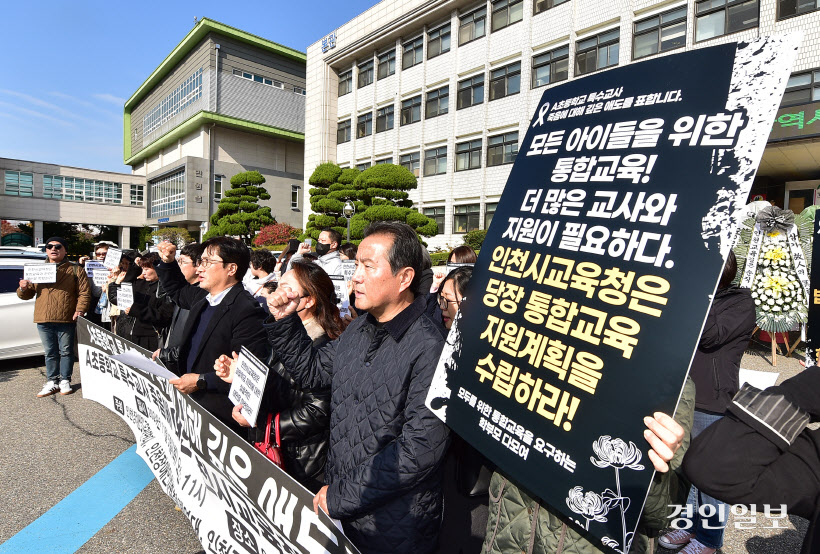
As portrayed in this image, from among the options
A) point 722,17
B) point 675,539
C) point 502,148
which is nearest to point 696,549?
point 675,539

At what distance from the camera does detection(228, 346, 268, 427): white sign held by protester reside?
199cm

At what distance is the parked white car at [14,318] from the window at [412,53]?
23.9 metres

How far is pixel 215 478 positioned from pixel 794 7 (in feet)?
63.8

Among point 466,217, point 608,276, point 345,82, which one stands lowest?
point 608,276

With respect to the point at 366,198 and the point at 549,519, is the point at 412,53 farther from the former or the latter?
the point at 549,519

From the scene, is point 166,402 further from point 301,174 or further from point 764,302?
point 301,174

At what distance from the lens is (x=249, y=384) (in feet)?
6.89

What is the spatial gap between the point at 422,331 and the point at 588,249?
2.48 feet

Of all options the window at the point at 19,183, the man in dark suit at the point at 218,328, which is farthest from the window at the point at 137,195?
the man in dark suit at the point at 218,328

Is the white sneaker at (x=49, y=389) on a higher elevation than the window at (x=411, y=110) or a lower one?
lower

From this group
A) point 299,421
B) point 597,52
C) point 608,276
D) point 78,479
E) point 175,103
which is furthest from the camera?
point 175,103

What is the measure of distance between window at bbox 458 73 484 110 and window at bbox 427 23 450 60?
2.42m

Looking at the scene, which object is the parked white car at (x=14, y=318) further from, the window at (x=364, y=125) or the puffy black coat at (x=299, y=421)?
the window at (x=364, y=125)

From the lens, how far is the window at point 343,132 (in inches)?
1224
